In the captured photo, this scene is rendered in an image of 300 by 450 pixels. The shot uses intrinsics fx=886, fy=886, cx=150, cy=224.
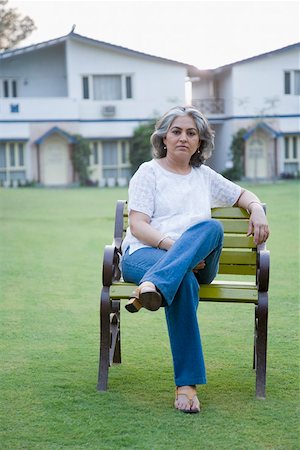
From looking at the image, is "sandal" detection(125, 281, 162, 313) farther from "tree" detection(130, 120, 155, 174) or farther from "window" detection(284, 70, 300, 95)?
"window" detection(284, 70, 300, 95)

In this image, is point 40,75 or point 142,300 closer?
point 142,300

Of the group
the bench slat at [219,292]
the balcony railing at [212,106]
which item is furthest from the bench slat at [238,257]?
the balcony railing at [212,106]

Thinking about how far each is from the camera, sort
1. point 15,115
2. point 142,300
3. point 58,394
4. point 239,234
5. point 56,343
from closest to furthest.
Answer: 1. point 142,300
2. point 58,394
3. point 239,234
4. point 56,343
5. point 15,115

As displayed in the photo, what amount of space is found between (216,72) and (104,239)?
22.3m

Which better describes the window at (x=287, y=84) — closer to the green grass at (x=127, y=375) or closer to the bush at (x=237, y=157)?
the bush at (x=237, y=157)

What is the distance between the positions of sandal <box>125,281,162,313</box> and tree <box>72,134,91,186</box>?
25548 mm

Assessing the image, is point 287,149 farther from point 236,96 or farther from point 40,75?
point 40,75

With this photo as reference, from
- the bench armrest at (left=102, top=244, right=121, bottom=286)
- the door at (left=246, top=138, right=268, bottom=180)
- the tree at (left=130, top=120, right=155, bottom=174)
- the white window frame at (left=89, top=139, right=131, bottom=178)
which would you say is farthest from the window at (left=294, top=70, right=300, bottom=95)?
the bench armrest at (left=102, top=244, right=121, bottom=286)

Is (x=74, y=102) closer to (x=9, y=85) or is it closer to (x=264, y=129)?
(x=9, y=85)

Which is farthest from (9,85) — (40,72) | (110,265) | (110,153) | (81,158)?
(110,265)

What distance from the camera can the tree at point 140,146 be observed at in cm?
2870

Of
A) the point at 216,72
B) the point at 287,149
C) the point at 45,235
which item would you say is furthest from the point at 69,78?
the point at 45,235

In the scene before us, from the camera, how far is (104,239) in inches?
371

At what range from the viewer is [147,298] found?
124 inches
